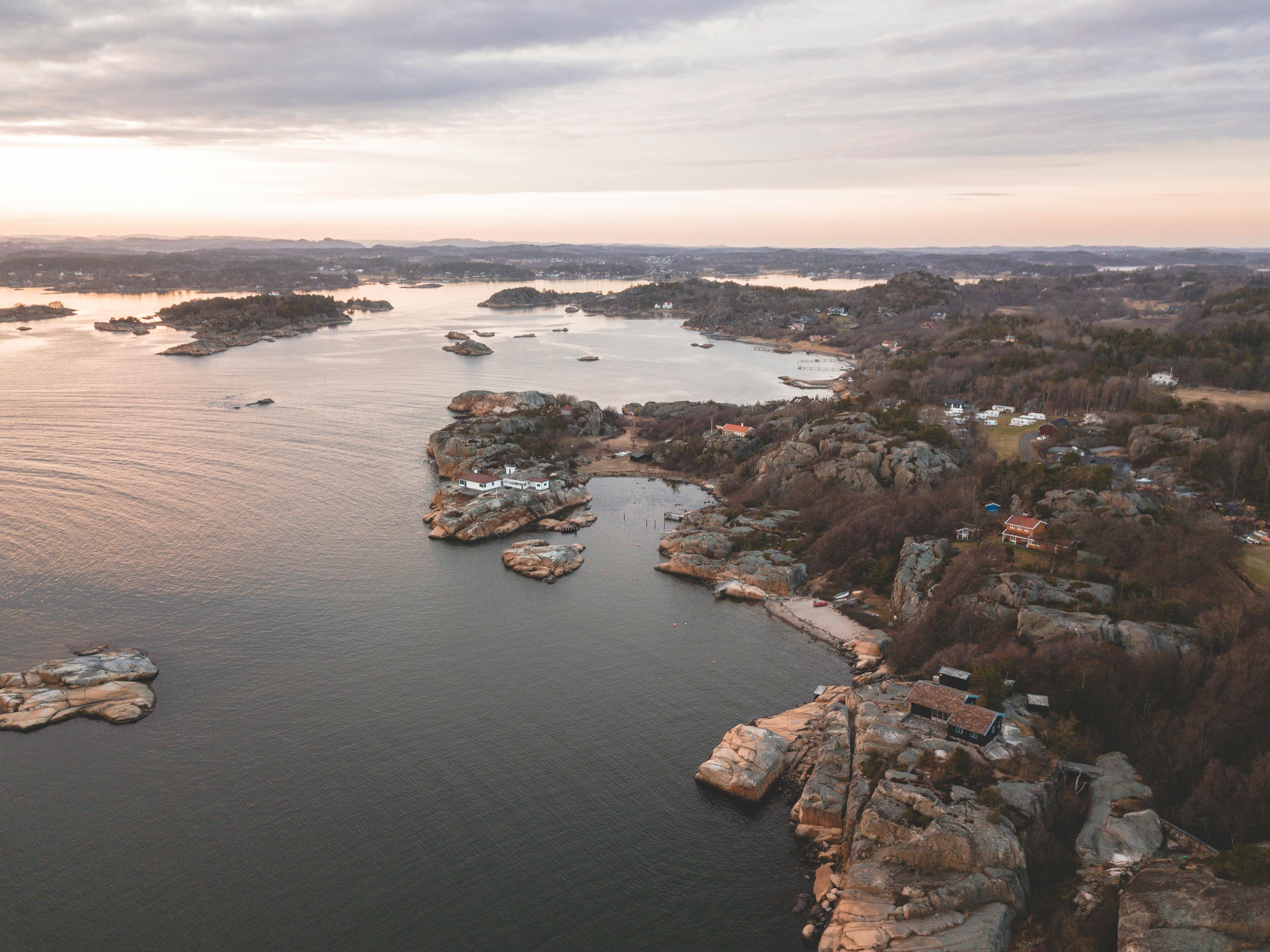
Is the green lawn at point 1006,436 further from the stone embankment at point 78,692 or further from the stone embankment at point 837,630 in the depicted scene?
the stone embankment at point 78,692

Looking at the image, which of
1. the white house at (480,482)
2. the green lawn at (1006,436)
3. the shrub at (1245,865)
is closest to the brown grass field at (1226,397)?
the green lawn at (1006,436)

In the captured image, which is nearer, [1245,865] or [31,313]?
[1245,865]

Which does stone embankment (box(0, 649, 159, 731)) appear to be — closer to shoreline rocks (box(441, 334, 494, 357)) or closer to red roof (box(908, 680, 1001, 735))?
red roof (box(908, 680, 1001, 735))

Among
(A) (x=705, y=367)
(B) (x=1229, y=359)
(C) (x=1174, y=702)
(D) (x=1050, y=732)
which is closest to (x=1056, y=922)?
(D) (x=1050, y=732)

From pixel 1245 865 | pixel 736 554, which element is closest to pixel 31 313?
pixel 736 554

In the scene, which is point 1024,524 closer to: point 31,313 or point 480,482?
point 480,482

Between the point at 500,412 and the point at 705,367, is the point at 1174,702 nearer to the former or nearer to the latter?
the point at 500,412

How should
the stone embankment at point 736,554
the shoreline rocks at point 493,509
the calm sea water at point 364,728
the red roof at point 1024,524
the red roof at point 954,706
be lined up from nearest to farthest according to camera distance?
the calm sea water at point 364,728, the red roof at point 954,706, the red roof at point 1024,524, the stone embankment at point 736,554, the shoreline rocks at point 493,509
